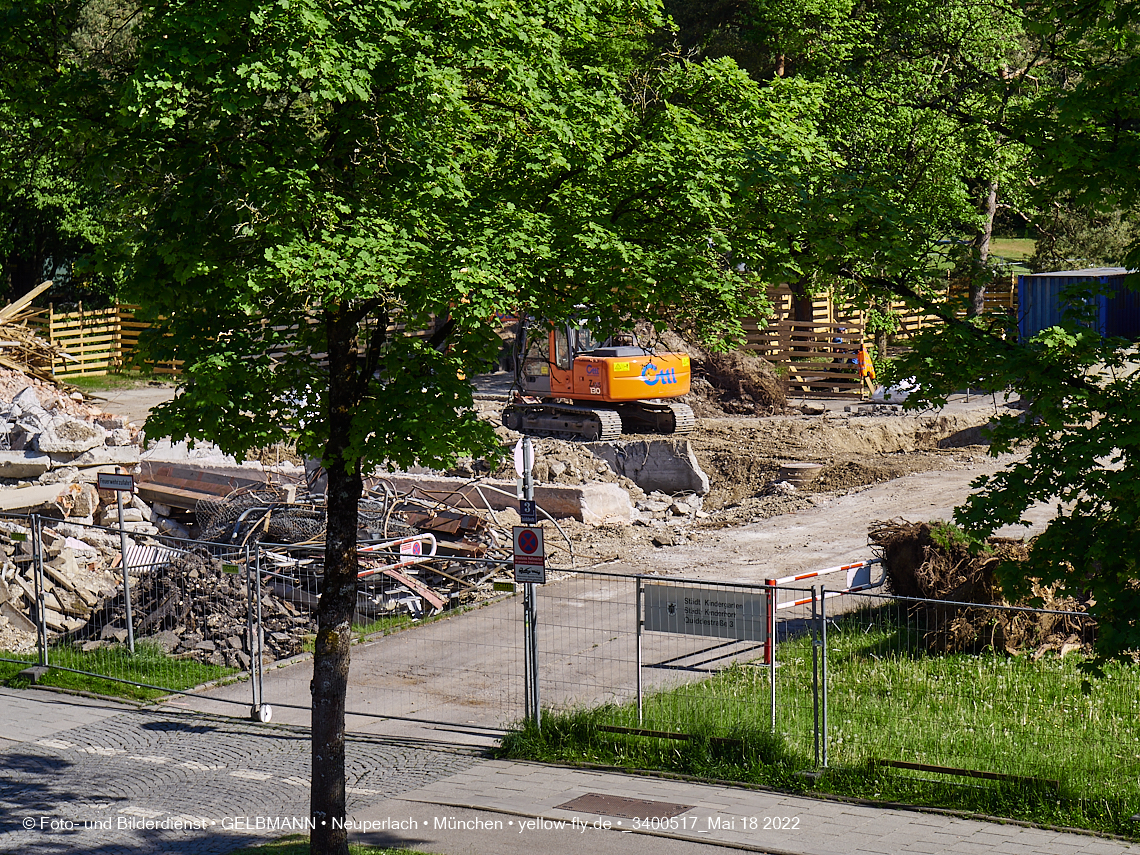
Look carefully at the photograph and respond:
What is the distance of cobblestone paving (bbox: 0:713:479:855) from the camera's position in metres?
9.27

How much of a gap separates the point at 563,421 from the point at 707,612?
17.6 meters

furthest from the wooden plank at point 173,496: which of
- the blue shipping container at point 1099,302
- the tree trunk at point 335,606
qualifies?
the blue shipping container at point 1099,302

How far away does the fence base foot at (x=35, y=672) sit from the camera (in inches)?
548

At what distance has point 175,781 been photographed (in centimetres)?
1057

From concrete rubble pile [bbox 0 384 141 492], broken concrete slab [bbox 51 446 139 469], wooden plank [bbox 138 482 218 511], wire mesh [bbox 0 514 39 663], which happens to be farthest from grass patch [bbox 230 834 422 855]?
broken concrete slab [bbox 51 446 139 469]

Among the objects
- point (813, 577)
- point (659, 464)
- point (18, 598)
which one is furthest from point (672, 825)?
point (659, 464)

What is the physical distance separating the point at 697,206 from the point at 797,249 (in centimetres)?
83

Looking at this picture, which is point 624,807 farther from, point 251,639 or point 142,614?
point 142,614

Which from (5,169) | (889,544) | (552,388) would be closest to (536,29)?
(5,169)

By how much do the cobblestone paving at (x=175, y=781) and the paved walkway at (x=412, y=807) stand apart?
19 mm

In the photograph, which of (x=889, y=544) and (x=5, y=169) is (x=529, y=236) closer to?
(x=5, y=169)

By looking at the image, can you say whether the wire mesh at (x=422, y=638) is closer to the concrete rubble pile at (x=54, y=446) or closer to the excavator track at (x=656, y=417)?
the concrete rubble pile at (x=54, y=446)

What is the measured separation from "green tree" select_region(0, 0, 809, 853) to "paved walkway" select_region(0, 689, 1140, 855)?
184 cm

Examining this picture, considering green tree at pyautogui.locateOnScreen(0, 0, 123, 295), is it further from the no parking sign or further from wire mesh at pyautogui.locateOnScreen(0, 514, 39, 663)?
wire mesh at pyautogui.locateOnScreen(0, 514, 39, 663)
